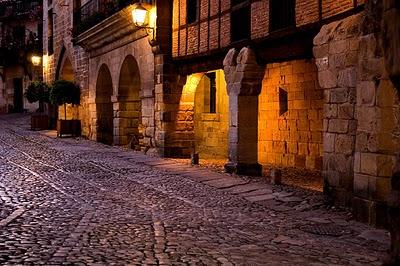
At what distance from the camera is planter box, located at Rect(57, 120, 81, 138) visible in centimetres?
2232

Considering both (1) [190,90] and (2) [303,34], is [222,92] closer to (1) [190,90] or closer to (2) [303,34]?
(1) [190,90]

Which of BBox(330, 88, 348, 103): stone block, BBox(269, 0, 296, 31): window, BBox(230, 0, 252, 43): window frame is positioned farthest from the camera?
BBox(230, 0, 252, 43): window frame

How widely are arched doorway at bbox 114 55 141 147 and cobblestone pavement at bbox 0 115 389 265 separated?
6550 mm

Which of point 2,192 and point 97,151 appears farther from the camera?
point 97,151

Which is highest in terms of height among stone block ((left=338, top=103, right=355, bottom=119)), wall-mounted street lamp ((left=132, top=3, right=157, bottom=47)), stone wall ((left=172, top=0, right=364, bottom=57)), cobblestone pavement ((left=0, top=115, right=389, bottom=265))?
wall-mounted street lamp ((left=132, top=3, right=157, bottom=47))

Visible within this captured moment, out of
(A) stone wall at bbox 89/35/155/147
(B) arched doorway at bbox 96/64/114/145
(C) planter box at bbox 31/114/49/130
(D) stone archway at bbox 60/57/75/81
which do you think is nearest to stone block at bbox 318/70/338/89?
(A) stone wall at bbox 89/35/155/147

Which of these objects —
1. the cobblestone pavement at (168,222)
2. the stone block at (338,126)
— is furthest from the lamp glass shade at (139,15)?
the stone block at (338,126)

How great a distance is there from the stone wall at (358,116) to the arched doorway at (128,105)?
33.6 ft

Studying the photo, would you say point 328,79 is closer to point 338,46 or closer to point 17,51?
point 338,46

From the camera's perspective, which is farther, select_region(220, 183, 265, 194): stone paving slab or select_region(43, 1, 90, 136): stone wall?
select_region(43, 1, 90, 136): stone wall

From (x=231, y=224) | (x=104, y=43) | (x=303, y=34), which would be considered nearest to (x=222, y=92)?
(x=104, y=43)

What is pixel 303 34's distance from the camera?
9.06m

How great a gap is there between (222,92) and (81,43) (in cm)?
774

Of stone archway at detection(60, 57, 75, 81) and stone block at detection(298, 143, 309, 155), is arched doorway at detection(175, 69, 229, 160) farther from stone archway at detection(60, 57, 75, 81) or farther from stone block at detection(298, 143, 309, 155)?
stone archway at detection(60, 57, 75, 81)
